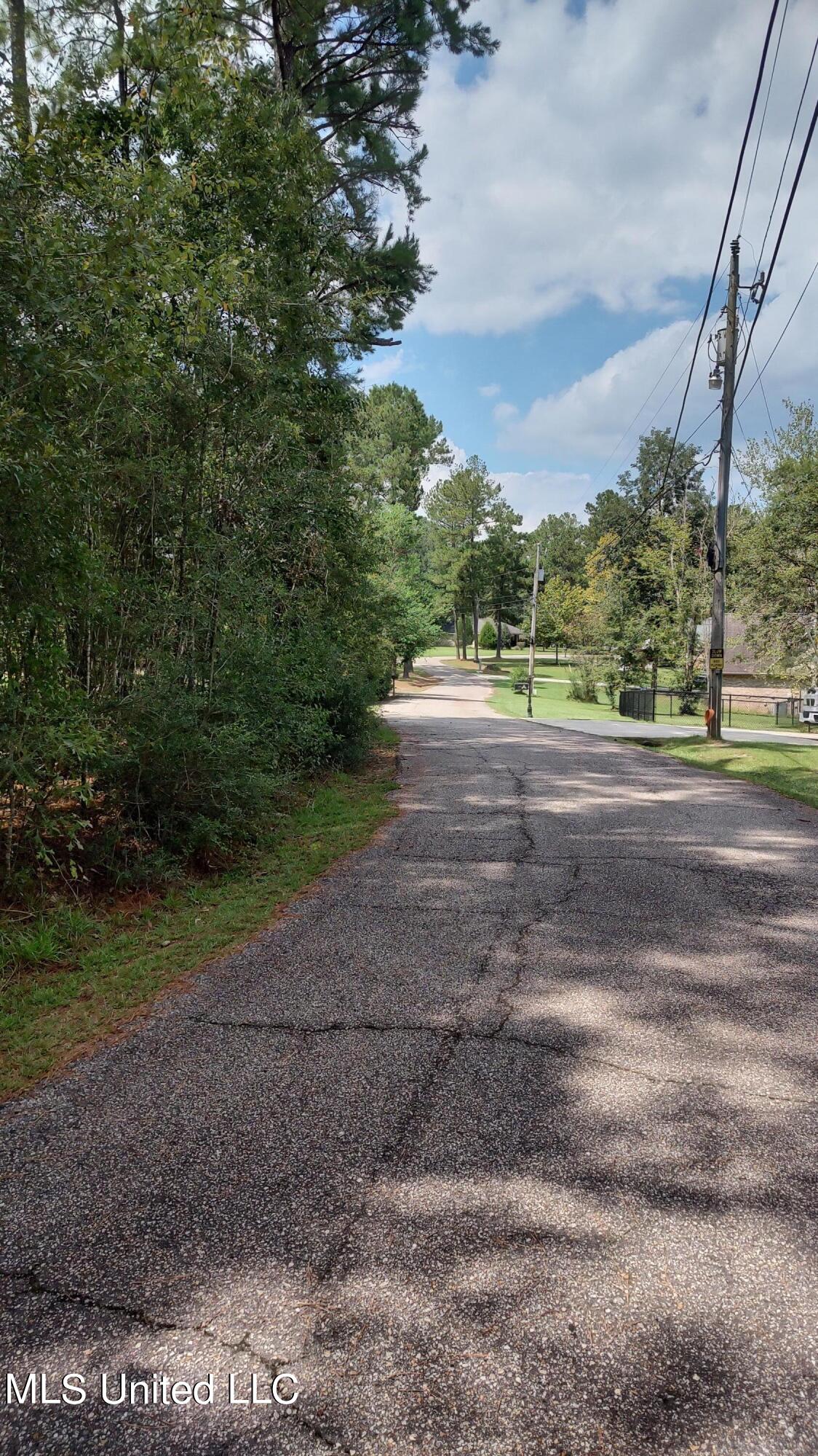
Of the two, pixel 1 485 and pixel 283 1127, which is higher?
pixel 1 485

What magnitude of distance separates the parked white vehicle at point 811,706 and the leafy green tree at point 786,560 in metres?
0.50

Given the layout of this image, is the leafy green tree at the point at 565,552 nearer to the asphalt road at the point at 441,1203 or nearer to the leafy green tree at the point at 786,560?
the leafy green tree at the point at 786,560

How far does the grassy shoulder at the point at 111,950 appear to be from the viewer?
10.9 ft

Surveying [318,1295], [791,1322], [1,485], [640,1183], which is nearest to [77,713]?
[1,485]

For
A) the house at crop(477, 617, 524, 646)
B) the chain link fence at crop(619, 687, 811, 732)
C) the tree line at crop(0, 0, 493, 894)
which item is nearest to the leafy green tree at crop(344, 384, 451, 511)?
the chain link fence at crop(619, 687, 811, 732)

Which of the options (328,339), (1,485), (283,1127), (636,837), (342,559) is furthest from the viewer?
(342,559)

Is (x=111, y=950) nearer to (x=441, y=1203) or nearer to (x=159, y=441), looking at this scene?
(x=441, y=1203)

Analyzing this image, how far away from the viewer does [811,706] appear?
77.9ft

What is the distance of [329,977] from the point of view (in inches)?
153

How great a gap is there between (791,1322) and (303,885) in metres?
4.19

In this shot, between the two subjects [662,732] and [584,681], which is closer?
[662,732]

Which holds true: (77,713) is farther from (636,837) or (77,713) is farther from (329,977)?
(636,837)

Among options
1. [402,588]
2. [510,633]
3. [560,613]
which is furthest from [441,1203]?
[510,633]

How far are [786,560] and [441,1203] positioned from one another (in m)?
24.7
